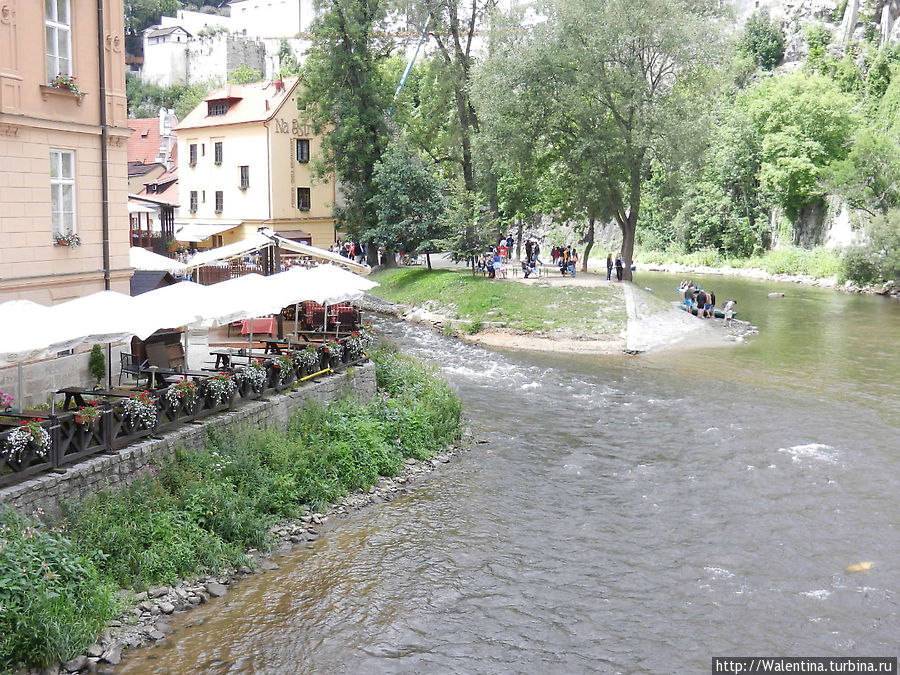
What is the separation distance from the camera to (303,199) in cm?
5331

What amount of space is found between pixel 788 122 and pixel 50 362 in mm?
59425

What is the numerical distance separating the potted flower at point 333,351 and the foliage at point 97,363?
4.92 m

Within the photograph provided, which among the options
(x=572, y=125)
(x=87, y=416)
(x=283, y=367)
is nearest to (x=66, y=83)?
(x=283, y=367)

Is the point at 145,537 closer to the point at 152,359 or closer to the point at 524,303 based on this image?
the point at 152,359

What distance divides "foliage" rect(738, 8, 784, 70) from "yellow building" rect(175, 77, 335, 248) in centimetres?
4932

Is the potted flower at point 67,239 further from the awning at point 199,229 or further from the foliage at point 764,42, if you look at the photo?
the foliage at point 764,42

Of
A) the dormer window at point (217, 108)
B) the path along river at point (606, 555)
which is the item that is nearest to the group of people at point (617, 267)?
the path along river at point (606, 555)

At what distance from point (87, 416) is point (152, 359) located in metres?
4.90

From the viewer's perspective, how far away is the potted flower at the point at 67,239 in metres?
17.6

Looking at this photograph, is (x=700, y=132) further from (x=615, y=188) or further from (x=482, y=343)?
(x=482, y=343)

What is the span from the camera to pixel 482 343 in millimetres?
35719

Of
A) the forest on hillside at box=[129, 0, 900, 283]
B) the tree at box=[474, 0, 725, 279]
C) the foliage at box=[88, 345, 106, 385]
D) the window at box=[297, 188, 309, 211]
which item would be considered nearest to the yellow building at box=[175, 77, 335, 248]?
the window at box=[297, 188, 309, 211]

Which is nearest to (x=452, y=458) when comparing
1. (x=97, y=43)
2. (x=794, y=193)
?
(x=97, y=43)

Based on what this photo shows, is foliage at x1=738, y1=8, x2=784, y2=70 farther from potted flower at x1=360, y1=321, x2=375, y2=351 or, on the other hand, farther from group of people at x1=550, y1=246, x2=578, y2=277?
potted flower at x1=360, y1=321, x2=375, y2=351
